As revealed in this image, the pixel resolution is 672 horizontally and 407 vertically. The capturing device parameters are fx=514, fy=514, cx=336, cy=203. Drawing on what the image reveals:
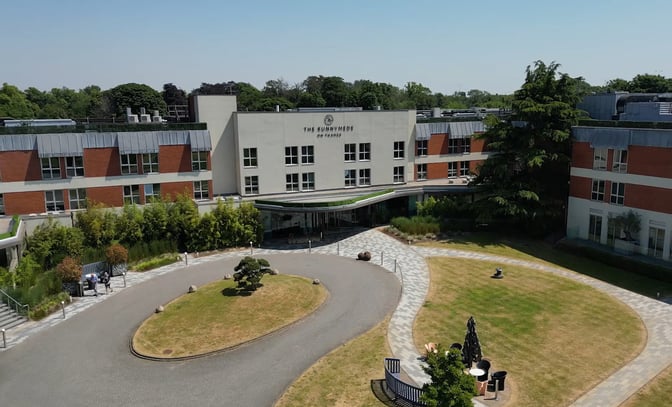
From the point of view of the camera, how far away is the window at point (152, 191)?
41375 mm

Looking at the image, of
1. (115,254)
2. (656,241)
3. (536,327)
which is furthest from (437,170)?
(115,254)

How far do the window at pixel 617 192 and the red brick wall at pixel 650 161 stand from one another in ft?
4.70

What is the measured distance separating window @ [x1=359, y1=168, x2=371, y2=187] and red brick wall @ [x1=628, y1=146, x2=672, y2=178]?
21.4 meters

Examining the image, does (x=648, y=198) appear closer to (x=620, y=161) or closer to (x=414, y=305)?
(x=620, y=161)

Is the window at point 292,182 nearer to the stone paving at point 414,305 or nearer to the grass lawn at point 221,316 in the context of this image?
the stone paving at point 414,305

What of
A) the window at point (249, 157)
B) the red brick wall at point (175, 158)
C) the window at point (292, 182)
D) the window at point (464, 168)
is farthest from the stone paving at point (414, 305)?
the window at point (464, 168)

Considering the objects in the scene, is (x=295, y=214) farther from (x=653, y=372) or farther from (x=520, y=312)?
(x=653, y=372)

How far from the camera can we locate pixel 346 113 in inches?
1838

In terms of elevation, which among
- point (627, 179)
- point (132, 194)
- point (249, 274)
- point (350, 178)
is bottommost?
point (249, 274)

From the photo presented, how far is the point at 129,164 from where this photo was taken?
40719 millimetres

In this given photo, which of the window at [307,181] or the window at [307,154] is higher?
the window at [307,154]

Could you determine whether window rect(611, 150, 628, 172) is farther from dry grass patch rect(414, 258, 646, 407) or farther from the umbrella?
the umbrella

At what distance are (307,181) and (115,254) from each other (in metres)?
18.0

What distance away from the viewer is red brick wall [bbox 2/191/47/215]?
37.8 meters
